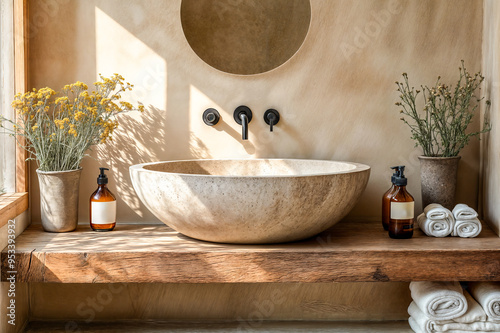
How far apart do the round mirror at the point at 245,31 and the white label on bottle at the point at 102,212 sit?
674mm

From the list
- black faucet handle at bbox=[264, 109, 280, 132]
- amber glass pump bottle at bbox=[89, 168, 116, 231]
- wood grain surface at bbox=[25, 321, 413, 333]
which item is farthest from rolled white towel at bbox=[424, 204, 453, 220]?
amber glass pump bottle at bbox=[89, 168, 116, 231]

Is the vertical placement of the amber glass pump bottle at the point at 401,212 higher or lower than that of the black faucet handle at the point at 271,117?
lower

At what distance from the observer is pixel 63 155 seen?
Answer: 176 cm

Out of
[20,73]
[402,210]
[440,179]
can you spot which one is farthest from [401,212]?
[20,73]

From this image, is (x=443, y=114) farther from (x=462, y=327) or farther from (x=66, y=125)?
(x=66, y=125)

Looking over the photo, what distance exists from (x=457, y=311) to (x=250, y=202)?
0.76 m

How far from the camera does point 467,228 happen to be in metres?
1.66

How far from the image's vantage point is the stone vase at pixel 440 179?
5.91ft

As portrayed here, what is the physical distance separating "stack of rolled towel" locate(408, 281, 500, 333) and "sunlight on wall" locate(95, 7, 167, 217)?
1.11 m

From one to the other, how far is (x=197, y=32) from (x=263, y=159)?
0.56m

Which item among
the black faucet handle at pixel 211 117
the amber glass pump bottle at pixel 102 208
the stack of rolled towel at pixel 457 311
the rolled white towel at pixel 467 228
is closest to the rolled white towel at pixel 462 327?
the stack of rolled towel at pixel 457 311

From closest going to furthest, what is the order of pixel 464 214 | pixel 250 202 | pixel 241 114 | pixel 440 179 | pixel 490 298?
pixel 250 202
pixel 490 298
pixel 464 214
pixel 440 179
pixel 241 114

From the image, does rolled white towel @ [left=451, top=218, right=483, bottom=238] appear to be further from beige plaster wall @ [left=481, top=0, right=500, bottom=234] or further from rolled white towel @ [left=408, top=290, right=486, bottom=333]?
rolled white towel @ [left=408, top=290, right=486, bottom=333]

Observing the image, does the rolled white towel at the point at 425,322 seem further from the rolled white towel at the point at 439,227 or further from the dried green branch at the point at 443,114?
the dried green branch at the point at 443,114
